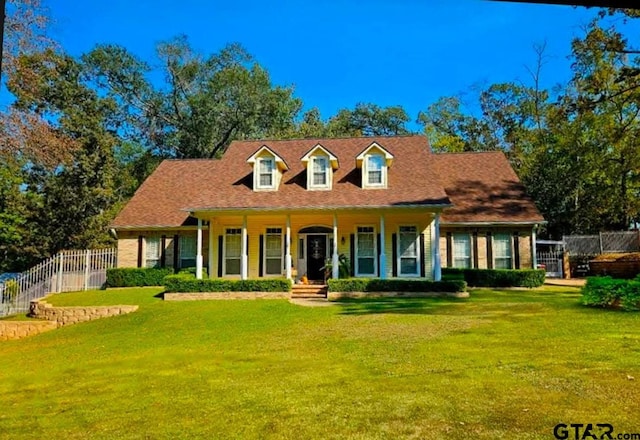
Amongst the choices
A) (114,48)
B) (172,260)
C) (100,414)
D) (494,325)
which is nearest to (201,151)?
(114,48)

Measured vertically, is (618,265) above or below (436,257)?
below

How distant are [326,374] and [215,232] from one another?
52.2 feet

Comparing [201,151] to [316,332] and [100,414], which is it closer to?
[316,332]

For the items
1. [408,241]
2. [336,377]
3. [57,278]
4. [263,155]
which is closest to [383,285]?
[408,241]

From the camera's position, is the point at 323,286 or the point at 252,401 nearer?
the point at 252,401

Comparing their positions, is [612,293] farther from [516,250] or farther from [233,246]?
[233,246]

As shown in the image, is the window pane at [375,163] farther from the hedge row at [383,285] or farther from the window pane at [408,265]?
the hedge row at [383,285]

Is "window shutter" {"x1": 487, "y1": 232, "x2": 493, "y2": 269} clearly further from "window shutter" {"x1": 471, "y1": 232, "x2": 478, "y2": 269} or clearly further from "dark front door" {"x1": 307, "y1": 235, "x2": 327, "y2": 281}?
"dark front door" {"x1": 307, "y1": 235, "x2": 327, "y2": 281}

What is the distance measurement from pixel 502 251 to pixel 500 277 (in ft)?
8.25

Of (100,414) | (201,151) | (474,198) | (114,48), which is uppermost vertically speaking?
(114,48)

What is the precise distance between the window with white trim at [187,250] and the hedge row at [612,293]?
54.0ft

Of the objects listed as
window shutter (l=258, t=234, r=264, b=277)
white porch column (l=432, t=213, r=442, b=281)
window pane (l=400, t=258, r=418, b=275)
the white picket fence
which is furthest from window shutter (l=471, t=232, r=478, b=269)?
the white picket fence

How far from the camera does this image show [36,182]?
3162 cm

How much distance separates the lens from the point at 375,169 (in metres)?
21.7
